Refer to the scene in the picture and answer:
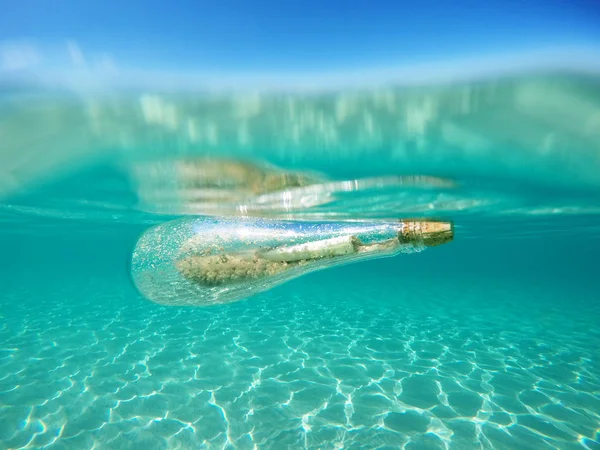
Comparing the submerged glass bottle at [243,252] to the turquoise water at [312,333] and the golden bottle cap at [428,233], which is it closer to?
the golden bottle cap at [428,233]

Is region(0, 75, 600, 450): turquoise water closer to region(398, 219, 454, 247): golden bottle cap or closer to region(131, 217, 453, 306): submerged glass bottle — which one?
region(131, 217, 453, 306): submerged glass bottle

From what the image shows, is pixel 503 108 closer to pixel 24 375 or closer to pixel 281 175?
pixel 281 175

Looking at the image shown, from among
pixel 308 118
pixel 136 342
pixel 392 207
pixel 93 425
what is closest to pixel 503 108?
pixel 308 118

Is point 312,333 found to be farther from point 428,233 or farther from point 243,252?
point 428,233

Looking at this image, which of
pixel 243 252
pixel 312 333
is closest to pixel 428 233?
pixel 243 252

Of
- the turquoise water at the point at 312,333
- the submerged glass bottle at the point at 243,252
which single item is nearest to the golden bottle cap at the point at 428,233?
the submerged glass bottle at the point at 243,252
